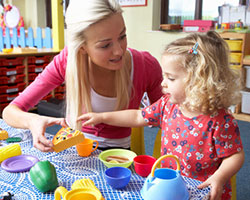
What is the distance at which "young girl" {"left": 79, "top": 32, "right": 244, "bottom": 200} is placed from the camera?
2.94 ft

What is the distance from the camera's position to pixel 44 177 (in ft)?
2.36

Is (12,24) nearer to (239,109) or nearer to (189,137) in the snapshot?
(239,109)

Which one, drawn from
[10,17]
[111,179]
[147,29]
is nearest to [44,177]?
[111,179]

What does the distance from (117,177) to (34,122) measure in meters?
0.41

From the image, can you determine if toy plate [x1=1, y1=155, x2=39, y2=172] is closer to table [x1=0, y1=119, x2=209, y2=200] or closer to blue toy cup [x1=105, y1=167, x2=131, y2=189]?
table [x1=0, y1=119, x2=209, y2=200]

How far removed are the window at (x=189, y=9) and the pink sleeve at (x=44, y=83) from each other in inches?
110

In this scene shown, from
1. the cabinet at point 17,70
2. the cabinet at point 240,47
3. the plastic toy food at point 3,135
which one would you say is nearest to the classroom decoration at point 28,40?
the cabinet at point 17,70

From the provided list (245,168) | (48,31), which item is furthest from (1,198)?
(48,31)

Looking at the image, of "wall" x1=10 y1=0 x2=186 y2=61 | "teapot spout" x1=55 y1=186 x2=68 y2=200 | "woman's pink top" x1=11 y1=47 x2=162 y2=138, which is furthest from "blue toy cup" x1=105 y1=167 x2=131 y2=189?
"wall" x1=10 y1=0 x2=186 y2=61

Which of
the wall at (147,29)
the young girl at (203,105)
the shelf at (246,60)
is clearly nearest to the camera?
the young girl at (203,105)

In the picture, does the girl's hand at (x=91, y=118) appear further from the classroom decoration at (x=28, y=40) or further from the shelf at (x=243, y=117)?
the classroom decoration at (x=28, y=40)

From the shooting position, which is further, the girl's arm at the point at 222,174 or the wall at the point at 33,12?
the wall at the point at 33,12

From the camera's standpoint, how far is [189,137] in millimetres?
961

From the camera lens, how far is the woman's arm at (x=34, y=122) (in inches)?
36.3
